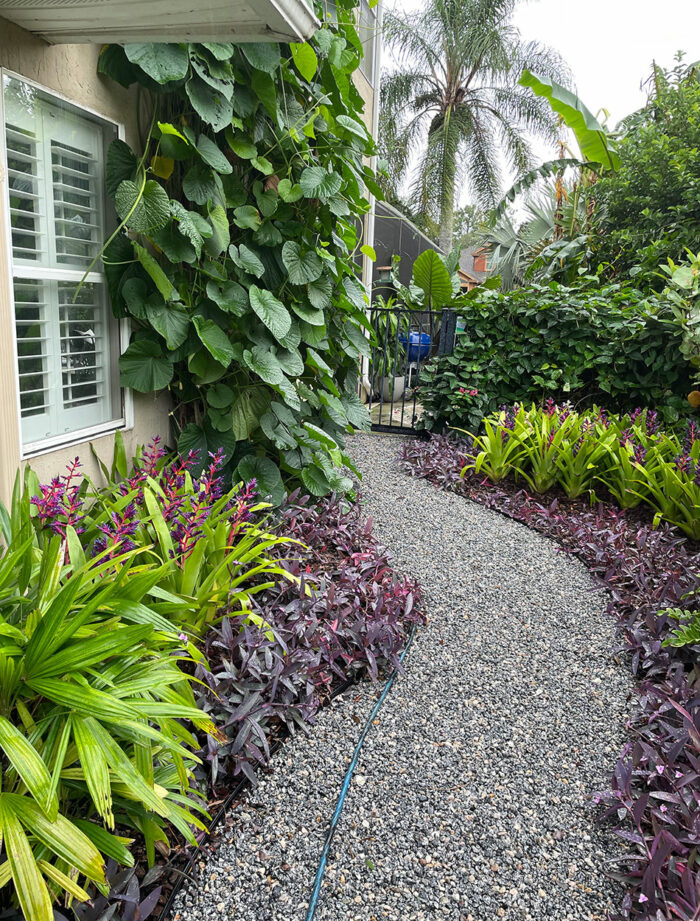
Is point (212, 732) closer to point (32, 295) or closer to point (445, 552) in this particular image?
point (32, 295)

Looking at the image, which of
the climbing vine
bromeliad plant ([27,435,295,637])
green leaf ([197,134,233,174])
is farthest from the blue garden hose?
green leaf ([197,134,233,174])

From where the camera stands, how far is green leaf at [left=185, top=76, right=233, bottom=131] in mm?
2209

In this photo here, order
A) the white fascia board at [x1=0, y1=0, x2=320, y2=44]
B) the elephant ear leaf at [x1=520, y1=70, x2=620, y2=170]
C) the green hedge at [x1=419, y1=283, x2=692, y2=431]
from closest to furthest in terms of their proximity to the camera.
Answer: the white fascia board at [x1=0, y1=0, x2=320, y2=44] → the green hedge at [x1=419, y1=283, x2=692, y2=431] → the elephant ear leaf at [x1=520, y1=70, x2=620, y2=170]

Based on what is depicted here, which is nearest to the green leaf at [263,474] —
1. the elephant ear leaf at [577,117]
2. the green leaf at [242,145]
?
the green leaf at [242,145]

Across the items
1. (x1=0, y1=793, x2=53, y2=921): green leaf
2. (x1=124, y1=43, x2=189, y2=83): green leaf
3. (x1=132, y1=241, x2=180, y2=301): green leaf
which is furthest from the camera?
(x1=132, y1=241, x2=180, y2=301): green leaf

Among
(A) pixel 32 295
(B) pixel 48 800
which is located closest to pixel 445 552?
(A) pixel 32 295

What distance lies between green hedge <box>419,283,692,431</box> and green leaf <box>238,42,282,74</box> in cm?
340

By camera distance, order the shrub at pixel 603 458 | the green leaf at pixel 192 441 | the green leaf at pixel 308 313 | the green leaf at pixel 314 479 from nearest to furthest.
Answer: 1. the green leaf at pixel 192 441
2. the green leaf at pixel 308 313
3. the green leaf at pixel 314 479
4. the shrub at pixel 603 458

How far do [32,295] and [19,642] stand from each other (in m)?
1.33

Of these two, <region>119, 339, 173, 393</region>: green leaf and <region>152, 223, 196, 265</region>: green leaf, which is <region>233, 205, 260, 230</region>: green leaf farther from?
<region>119, 339, 173, 393</region>: green leaf

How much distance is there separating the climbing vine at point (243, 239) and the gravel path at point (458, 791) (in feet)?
3.76

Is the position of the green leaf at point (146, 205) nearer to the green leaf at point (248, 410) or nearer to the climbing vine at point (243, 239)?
the climbing vine at point (243, 239)

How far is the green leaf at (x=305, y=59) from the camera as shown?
251cm

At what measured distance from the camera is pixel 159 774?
139 cm
